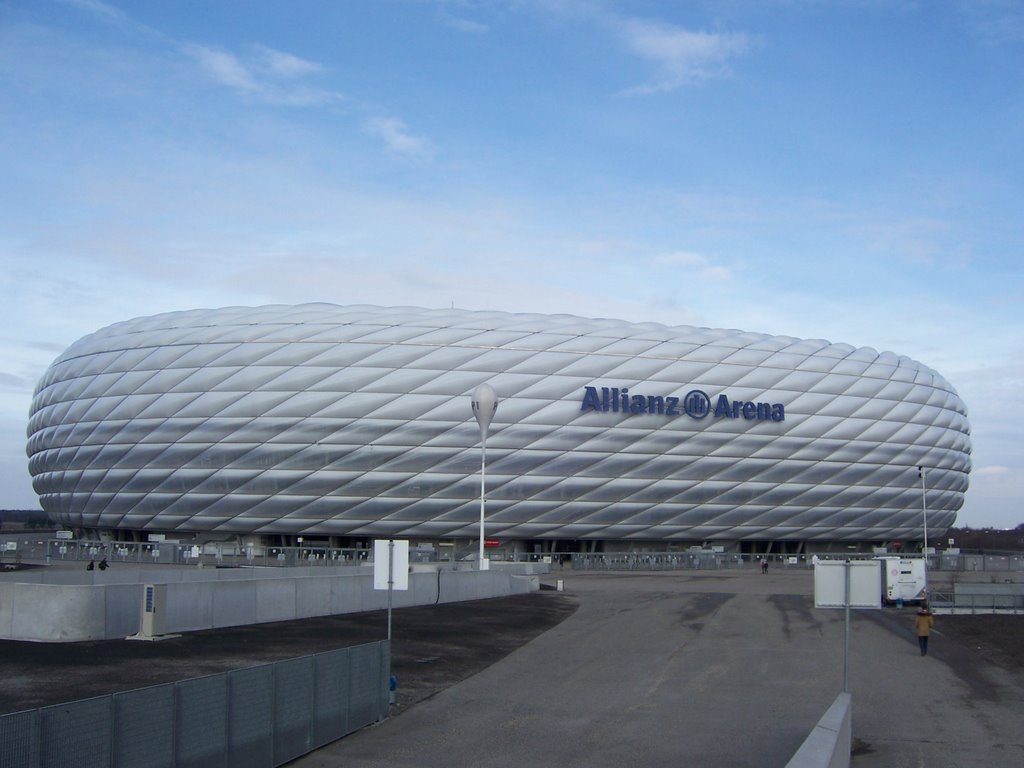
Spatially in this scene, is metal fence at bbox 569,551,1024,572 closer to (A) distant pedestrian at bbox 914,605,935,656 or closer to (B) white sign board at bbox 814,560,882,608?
(A) distant pedestrian at bbox 914,605,935,656

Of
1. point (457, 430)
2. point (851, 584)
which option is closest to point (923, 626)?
point (851, 584)

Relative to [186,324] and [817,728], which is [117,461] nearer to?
[186,324]

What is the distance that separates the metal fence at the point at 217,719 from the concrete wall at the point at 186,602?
814 cm

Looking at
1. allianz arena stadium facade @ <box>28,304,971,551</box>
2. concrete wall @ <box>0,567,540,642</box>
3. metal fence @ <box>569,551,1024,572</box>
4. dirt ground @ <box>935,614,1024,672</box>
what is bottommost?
metal fence @ <box>569,551,1024,572</box>

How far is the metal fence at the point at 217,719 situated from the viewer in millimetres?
8180

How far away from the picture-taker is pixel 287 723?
37.9ft

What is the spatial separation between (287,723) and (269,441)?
52441 mm

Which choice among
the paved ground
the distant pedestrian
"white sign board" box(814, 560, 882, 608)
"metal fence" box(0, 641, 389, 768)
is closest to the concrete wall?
the paved ground

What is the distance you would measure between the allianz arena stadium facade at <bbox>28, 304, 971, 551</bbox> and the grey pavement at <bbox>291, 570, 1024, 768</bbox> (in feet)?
118

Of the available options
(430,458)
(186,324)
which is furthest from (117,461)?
(430,458)

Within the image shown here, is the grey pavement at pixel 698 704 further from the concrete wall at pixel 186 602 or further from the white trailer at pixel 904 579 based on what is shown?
the white trailer at pixel 904 579

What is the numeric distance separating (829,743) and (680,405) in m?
56.8

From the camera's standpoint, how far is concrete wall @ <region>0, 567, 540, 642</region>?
19531 millimetres

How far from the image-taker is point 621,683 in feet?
57.8
